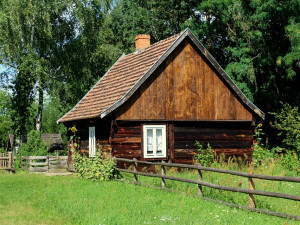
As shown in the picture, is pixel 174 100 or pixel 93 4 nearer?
pixel 174 100

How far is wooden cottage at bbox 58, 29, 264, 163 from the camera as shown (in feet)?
64.4

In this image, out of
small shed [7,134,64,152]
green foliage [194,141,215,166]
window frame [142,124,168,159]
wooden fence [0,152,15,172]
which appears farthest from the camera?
small shed [7,134,64,152]

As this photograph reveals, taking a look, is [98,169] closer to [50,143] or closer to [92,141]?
[92,141]

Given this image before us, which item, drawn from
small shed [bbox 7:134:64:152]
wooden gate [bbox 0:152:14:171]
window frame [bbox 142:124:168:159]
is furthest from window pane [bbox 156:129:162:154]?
small shed [bbox 7:134:64:152]

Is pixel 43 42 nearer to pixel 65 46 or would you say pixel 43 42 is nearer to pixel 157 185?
pixel 65 46

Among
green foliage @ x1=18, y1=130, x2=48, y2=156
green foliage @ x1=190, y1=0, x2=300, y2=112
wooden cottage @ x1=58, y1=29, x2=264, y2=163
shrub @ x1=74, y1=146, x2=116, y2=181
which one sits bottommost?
shrub @ x1=74, y1=146, x2=116, y2=181

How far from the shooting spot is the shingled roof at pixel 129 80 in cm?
1958

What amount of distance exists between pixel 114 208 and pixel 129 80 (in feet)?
33.9

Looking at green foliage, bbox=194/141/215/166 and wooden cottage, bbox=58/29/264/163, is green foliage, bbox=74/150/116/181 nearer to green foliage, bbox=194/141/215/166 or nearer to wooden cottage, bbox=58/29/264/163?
wooden cottage, bbox=58/29/264/163

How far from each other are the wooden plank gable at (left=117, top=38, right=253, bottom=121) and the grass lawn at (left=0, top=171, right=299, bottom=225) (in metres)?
5.51

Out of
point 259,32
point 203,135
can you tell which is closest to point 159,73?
point 203,135

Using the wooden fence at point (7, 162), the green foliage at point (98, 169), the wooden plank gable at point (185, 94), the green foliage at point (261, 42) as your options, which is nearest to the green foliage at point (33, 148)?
the wooden fence at point (7, 162)

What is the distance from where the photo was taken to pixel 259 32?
26.2m

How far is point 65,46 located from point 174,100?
15.0 metres
